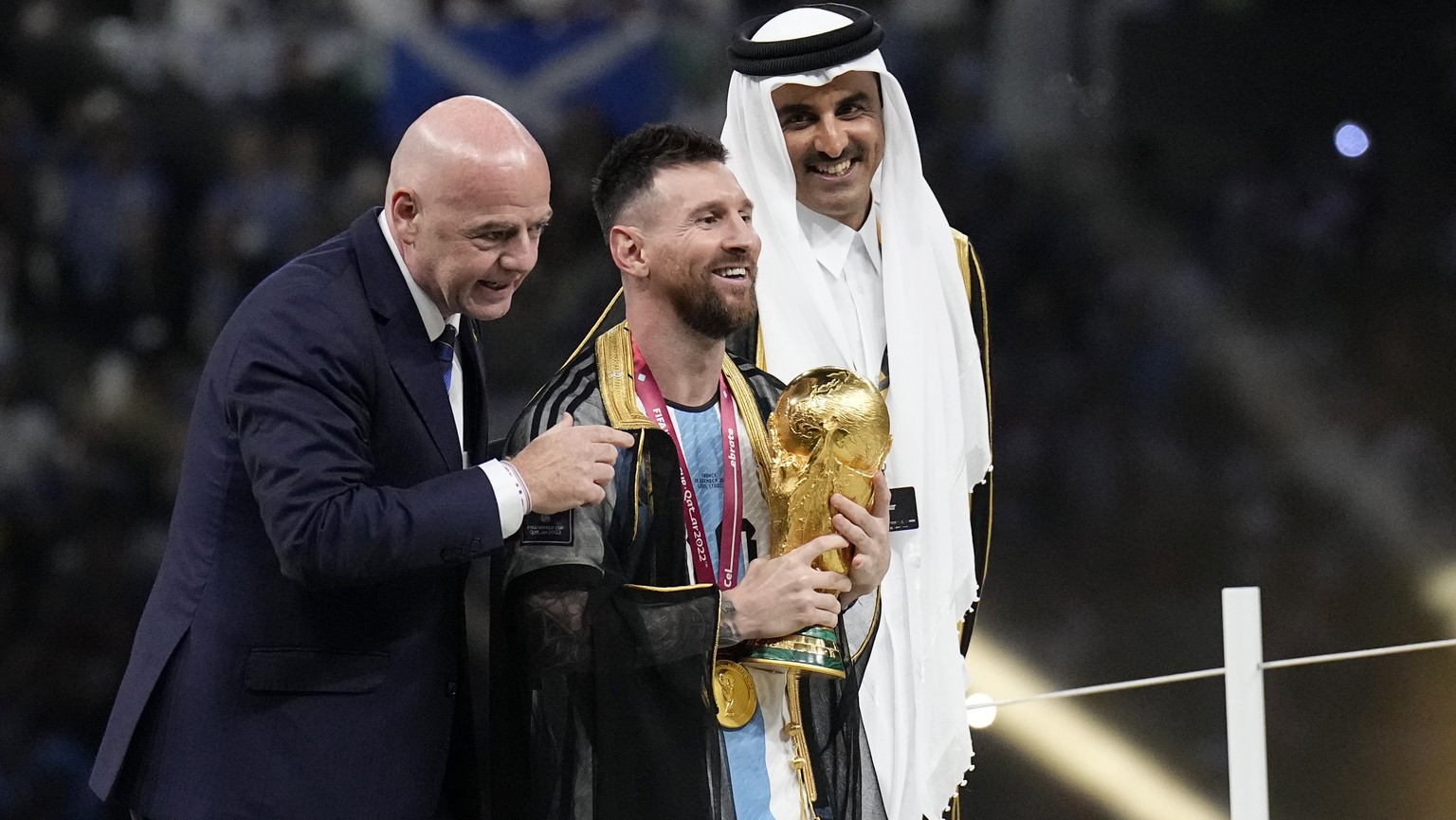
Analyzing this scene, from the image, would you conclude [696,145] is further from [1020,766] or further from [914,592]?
[1020,766]

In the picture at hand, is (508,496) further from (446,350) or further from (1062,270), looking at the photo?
(1062,270)

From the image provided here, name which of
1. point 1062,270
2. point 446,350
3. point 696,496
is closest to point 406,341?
point 446,350

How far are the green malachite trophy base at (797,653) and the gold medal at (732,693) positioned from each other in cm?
3

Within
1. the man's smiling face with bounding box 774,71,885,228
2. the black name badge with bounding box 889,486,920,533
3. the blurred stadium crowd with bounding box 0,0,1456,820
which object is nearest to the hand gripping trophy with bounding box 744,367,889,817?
the black name badge with bounding box 889,486,920,533

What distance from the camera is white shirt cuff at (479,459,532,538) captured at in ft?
6.66

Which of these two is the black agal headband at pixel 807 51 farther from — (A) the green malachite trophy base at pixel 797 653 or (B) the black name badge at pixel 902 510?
(A) the green malachite trophy base at pixel 797 653

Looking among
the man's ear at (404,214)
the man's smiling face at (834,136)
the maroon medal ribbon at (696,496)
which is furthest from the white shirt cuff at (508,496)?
the man's smiling face at (834,136)

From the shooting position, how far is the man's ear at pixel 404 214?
2.18 m

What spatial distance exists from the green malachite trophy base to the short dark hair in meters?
0.65

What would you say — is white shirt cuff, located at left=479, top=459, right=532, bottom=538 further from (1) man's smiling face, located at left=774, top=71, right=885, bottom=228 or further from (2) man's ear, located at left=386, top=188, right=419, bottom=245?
(1) man's smiling face, located at left=774, top=71, right=885, bottom=228

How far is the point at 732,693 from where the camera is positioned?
7.30 feet

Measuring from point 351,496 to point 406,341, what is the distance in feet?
0.93

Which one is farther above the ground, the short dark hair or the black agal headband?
the black agal headband

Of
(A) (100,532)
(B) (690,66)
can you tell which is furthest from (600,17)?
(A) (100,532)
